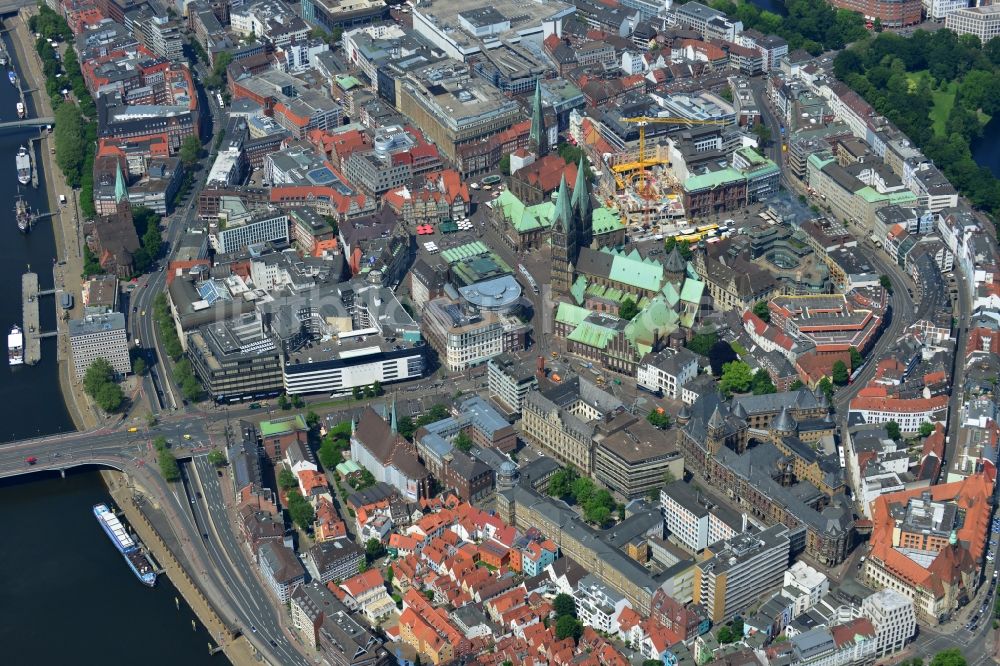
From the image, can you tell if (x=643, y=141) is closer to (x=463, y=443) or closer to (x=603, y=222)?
(x=603, y=222)

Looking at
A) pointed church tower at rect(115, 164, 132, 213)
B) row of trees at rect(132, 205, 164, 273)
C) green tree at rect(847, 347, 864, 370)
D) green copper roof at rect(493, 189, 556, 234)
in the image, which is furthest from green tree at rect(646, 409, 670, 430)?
pointed church tower at rect(115, 164, 132, 213)

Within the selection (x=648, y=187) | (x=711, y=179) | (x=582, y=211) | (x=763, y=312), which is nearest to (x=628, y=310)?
(x=763, y=312)


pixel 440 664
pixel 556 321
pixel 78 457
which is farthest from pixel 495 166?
pixel 440 664

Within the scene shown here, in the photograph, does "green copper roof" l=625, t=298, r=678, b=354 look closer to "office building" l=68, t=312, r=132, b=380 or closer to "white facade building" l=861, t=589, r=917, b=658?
"white facade building" l=861, t=589, r=917, b=658

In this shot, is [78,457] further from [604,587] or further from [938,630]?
[938,630]

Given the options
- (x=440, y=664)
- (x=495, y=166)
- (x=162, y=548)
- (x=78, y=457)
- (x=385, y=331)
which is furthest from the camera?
(x=495, y=166)
